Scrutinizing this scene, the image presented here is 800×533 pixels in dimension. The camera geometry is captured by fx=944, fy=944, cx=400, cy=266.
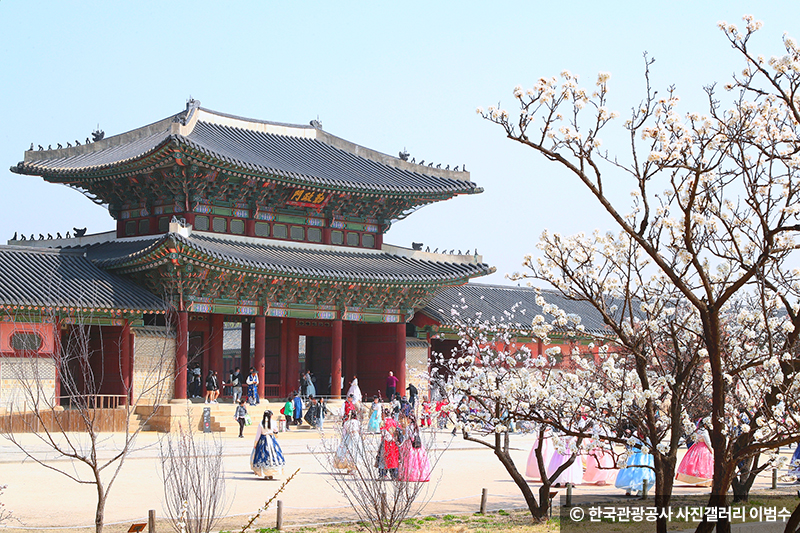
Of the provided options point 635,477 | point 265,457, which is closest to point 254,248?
point 265,457

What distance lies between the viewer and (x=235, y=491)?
1582 centimetres

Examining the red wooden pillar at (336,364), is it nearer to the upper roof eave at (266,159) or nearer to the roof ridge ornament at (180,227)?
the upper roof eave at (266,159)

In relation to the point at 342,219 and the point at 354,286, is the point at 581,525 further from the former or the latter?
the point at 342,219

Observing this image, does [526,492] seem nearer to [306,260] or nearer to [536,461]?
[536,461]

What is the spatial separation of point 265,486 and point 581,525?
617cm

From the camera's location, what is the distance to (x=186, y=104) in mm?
34406

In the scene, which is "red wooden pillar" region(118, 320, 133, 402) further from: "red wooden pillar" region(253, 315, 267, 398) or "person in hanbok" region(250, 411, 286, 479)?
"person in hanbok" region(250, 411, 286, 479)

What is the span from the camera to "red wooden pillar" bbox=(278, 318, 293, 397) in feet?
106

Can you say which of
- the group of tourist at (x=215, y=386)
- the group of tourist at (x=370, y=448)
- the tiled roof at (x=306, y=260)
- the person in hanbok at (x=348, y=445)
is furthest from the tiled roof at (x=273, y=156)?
the person in hanbok at (x=348, y=445)

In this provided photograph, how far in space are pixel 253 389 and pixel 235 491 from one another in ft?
45.5

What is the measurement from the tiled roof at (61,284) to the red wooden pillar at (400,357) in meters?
9.08

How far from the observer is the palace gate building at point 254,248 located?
28.1 metres

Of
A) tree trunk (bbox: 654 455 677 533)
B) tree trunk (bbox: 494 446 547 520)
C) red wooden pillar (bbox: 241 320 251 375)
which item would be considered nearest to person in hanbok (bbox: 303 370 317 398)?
red wooden pillar (bbox: 241 320 251 375)

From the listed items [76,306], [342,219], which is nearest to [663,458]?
[76,306]
